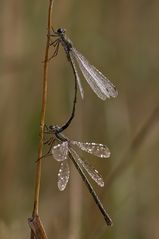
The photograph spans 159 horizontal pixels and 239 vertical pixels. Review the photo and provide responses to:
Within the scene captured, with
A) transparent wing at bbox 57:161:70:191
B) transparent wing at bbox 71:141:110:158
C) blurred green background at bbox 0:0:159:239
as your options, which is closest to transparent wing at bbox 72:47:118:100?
transparent wing at bbox 71:141:110:158

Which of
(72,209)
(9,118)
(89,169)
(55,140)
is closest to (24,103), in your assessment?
(9,118)

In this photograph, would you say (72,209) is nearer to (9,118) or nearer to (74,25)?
(9,118)

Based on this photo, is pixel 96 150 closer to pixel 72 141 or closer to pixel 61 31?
pixel 72 141

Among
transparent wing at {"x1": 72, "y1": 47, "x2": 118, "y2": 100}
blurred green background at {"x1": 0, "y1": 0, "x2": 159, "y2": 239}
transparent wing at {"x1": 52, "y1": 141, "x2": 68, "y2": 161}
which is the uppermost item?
transparent wing at {"x1": 72, "y1": 47, "x2": 118, "y2": 100}

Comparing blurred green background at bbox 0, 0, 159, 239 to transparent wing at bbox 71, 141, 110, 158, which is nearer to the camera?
transparent wing at bbox 71, 141, 110, 158

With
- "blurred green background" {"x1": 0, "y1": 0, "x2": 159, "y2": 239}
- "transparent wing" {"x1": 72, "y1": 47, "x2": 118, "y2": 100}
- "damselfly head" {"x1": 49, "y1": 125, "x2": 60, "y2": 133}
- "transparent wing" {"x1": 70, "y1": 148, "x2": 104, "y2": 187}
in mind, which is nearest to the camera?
"damselfly head" {"x1": 49, "y1": 125, "x2": 60, "y2": 133}

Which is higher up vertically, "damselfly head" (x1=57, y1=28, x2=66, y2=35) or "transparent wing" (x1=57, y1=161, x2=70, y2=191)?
"damselfly head" (x1=57, y1=28, x2=66, y2=35)

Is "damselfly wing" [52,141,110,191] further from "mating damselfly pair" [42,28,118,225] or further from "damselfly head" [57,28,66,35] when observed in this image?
"damselfly head" [57,28,66,35]
